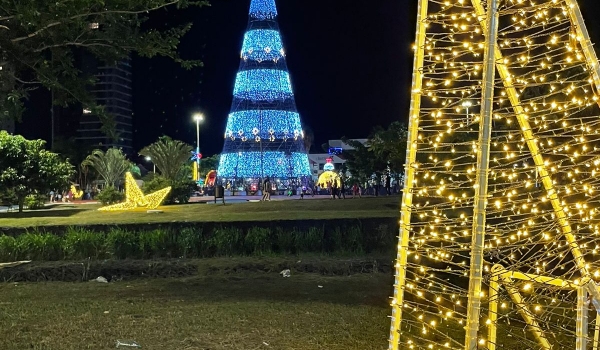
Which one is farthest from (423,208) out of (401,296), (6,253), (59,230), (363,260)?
(59,230)

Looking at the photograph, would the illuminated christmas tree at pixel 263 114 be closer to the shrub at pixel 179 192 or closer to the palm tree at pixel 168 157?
the palm tree at pixel 168 157

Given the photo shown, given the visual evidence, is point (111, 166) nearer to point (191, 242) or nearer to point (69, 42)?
point (191, 242)

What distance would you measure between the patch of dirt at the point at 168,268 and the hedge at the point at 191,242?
0.78m

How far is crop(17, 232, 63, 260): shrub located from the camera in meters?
11.4

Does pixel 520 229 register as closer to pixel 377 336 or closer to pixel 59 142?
pixel 377 336

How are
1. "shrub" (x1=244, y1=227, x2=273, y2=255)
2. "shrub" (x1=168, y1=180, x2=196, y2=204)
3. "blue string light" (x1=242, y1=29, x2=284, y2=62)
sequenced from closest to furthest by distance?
"shrub" (x1=244, y1=227, x2=273, y2=255) → "shrub" (x1=168, y1=180, x2=196, y2=204) → "blue string light" (x1=242, y1=29, x2=284, y2=62)

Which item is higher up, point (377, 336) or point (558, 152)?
point (558, 152)

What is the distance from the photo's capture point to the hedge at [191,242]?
1141 centimetres

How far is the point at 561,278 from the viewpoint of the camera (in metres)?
3.59

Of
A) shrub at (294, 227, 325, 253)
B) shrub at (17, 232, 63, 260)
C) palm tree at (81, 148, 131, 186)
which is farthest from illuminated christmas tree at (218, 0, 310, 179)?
shrub at (17, 232, 63, 260)

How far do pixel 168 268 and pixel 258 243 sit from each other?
2.34 metres

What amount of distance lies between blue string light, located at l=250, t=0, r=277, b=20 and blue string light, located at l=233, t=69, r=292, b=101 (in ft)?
13.3

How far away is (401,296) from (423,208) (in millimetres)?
555

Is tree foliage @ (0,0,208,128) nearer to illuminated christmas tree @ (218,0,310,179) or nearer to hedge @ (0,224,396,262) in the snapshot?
hedge @ (0,224,396,262)
